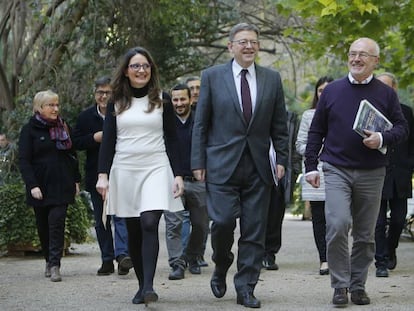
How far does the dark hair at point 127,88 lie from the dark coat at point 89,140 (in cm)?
225

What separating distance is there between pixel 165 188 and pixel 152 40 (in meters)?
9.81

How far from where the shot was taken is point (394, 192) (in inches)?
405

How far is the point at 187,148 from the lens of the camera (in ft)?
34.0

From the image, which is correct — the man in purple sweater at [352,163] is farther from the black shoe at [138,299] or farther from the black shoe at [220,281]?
the black shoe at [138,299]

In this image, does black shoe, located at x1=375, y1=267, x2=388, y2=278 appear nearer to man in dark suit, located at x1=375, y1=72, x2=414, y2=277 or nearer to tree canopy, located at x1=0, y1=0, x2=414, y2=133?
man in dark suit, located at x1=375, y1=72, x2=414, y2=277

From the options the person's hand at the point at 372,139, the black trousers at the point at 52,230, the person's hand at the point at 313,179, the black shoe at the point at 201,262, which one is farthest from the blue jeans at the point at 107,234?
the person's hand at the point at 372,139

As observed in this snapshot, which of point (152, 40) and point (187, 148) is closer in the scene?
point (187, 148)

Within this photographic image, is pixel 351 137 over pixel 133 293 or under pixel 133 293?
over

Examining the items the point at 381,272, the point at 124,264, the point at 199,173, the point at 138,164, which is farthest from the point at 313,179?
the point at 124,264

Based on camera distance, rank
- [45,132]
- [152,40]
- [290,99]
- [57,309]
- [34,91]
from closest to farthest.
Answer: [57,309], [45,132], [34,91], [152,40], [290,99]

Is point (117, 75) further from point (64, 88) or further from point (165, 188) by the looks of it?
point (64, 88)

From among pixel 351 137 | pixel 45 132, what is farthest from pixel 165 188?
pixel 45 132

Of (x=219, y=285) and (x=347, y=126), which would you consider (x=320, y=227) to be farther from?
(x=347, y=126)

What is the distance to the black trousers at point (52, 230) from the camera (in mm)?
10039
